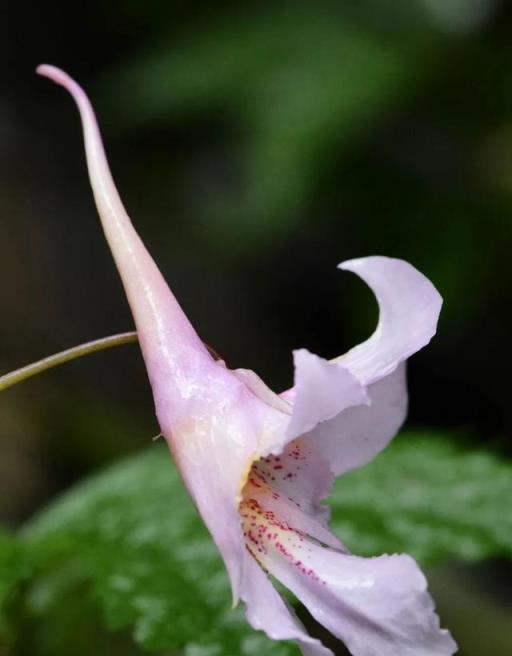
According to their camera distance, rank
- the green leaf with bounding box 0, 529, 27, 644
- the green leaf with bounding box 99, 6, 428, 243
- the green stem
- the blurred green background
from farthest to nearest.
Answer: the blurred green background, the green leaf with bounding box 99, 6, 428, 243, the green leaf with bounding box 0, 529, 27, 644, the green stem

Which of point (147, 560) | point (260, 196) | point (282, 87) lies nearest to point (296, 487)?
point (147, 560)

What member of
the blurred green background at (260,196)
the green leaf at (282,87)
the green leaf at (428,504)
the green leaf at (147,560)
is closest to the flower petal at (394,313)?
the green leaf at (147,560)

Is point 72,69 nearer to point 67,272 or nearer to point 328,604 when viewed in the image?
point 67,272

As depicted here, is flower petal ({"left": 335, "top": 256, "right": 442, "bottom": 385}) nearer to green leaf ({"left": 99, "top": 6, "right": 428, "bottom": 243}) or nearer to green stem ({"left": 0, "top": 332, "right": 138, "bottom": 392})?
green stem ({"left": 0, "top": 332, "right": 138, "bottom": 392})

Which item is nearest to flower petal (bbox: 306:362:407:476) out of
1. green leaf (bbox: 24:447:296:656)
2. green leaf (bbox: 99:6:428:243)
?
green leaf (bbox: 24:447:296:656)

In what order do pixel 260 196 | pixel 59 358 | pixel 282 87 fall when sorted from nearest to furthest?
pixel 59 358 < pixel 260 196 < pixel 282 87

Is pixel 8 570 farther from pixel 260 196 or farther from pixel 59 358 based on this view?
pixel 260 196

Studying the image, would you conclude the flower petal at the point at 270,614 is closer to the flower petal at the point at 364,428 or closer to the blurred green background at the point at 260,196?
the flower petal at the point at 364,428
